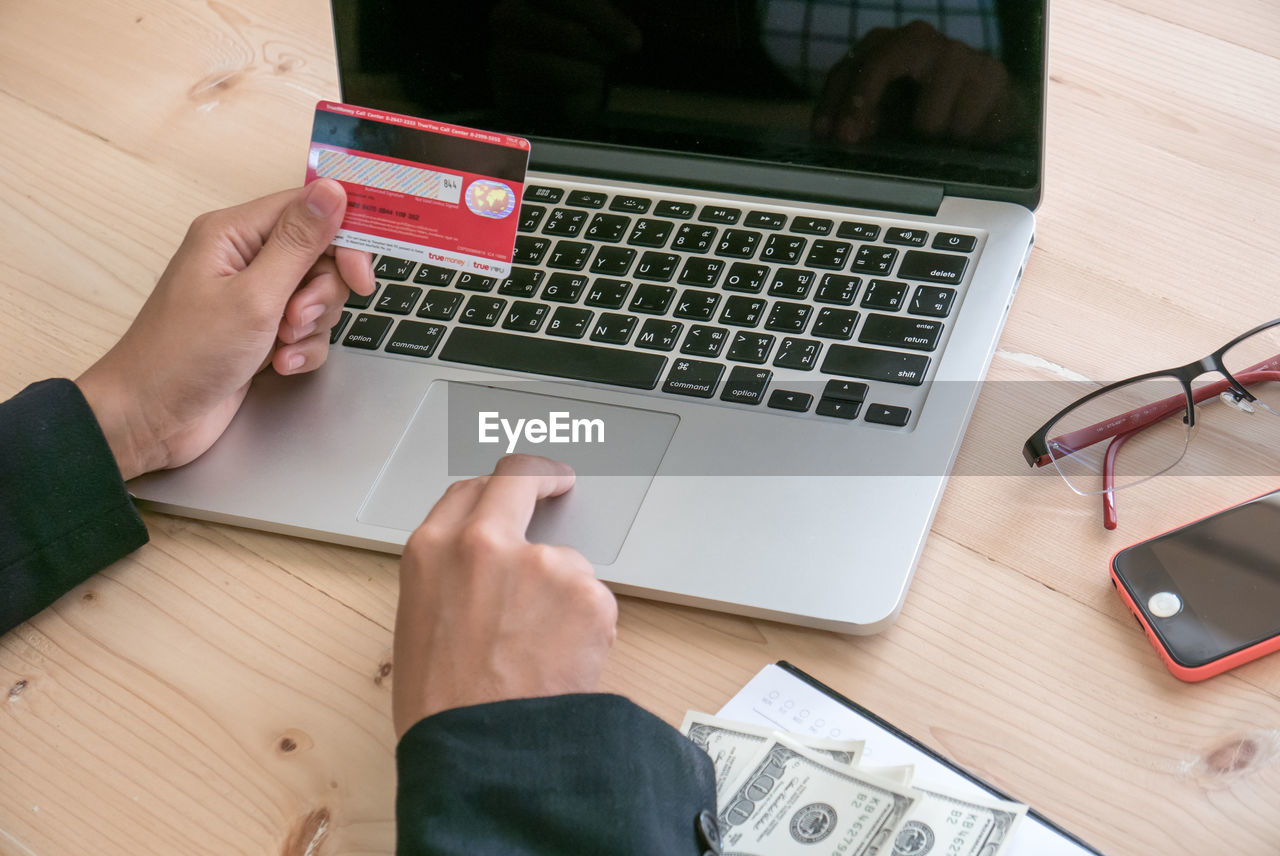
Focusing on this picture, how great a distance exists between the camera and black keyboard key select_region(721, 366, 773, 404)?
72 centimetres

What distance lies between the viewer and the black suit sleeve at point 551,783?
0.53m

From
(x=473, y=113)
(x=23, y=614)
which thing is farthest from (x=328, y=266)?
(x=23, y=614)

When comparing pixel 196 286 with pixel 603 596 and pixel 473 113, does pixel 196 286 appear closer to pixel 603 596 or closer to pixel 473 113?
pixel 473 113

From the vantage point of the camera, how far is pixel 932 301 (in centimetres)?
75

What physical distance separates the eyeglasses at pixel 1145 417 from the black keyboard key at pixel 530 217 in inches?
15.4

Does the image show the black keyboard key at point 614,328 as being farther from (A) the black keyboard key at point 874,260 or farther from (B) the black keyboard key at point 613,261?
(A) the black keyboard key at point 874,260

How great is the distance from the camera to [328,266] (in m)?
0.78

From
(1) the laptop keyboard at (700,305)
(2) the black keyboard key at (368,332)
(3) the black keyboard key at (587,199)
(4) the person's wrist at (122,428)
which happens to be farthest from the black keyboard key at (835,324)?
(4) the person's wrist at (122,428)

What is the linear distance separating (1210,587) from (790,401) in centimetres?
26

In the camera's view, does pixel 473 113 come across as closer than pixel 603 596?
No

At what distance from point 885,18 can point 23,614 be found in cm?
67

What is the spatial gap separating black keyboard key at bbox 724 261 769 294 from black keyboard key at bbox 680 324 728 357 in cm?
4

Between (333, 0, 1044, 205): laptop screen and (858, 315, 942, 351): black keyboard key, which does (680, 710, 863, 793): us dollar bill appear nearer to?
(858, 315, 942, 351): black keyboard key
